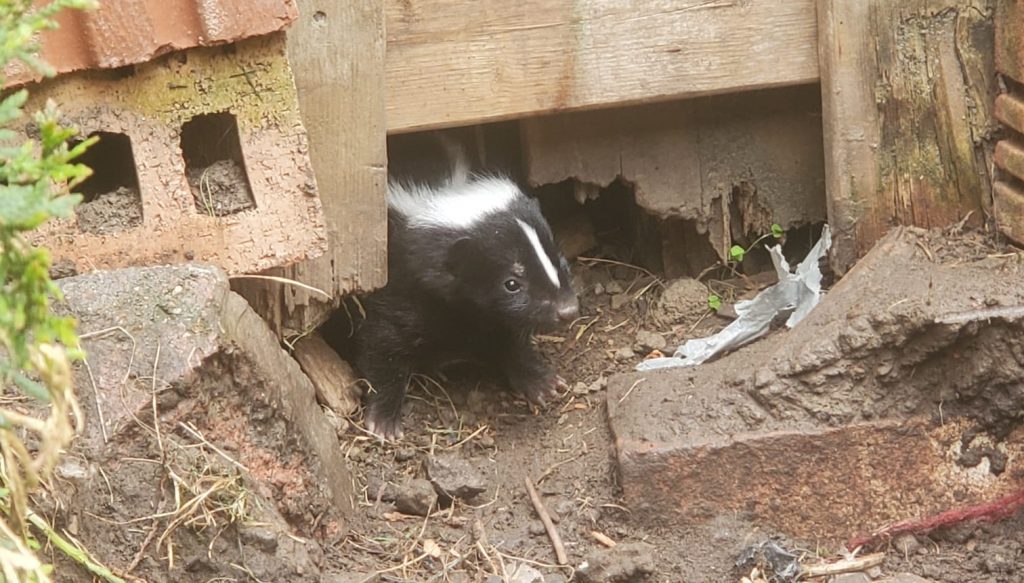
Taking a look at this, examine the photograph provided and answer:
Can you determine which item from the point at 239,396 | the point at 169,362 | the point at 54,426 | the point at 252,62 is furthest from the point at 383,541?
the point at 54,426

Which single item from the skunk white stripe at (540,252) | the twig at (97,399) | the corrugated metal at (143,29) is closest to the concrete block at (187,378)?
the twig at (97,399)

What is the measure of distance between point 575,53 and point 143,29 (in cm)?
140

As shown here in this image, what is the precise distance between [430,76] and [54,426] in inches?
95.7

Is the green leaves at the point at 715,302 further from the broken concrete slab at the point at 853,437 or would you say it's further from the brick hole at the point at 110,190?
the brick hole at the point at 110,190

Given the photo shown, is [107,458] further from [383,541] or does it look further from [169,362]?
[383,541]

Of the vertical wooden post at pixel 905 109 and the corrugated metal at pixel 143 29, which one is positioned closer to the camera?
the corrugated metal at pixel 143 29

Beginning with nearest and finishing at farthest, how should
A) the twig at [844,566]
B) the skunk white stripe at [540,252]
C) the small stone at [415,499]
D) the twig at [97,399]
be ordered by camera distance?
the twig at [97,399] → the twig at [844,566] → the small stone at [415,499] → the skunk white stripe at [540,252]

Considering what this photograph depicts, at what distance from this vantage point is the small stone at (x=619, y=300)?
206 inches

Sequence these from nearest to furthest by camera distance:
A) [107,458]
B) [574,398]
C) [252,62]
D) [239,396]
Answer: [107,458] → [239,396] → [252,62] → [574,398]

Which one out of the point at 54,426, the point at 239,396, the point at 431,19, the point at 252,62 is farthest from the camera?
the point at 431,19

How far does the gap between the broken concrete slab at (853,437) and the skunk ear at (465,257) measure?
1084 mm

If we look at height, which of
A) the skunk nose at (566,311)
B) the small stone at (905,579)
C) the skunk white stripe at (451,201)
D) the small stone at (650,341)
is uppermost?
the skunk white stripe at (451,201)

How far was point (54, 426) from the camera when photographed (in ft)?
6.53

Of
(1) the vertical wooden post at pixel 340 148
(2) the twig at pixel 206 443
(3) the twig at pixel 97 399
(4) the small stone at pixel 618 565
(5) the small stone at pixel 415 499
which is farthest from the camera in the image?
(5) the small stone at pixel 415 499
